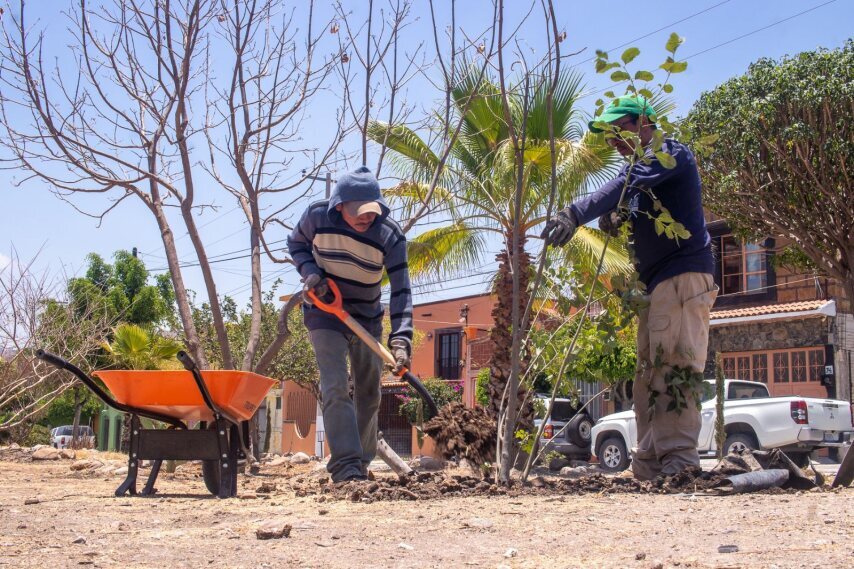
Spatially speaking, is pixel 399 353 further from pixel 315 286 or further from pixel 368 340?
pixel 315 286

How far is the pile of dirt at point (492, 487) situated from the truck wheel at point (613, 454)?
37.8ft

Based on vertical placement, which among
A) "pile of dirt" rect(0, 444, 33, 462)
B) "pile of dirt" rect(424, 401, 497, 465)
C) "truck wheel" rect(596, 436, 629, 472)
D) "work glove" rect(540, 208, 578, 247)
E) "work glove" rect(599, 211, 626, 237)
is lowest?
"truck wheel" rect(596, 436, 629, 472)

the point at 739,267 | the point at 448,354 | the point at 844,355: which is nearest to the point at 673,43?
the point at 844,355

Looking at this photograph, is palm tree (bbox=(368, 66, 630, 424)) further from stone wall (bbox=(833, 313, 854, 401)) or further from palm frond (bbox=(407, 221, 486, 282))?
stone wall (bbox=(833, 313, 854, 401))

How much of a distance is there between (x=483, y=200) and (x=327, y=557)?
10357 millimetres

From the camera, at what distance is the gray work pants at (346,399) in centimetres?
462

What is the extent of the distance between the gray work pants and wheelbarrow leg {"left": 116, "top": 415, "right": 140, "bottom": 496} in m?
1.09

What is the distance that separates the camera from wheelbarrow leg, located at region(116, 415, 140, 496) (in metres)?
4.99

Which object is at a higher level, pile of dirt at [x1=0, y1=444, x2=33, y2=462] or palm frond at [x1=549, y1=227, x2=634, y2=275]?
palm frond at [x1=549, y1=227, x2=634, y2=275]

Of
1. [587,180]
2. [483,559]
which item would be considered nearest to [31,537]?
[483,559]

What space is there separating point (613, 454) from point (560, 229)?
41.3ft

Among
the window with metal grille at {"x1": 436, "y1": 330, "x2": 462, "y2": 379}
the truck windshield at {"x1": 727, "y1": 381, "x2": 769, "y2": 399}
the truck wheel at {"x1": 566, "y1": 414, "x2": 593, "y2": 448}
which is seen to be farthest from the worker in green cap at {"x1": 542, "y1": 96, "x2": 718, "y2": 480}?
the window with metal grille at {"x1": 436, "y1": 330, "x2": 462, "y2": 379}

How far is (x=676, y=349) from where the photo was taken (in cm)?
442

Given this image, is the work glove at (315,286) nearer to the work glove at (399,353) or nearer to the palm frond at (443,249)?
the work glove at (399,353)
